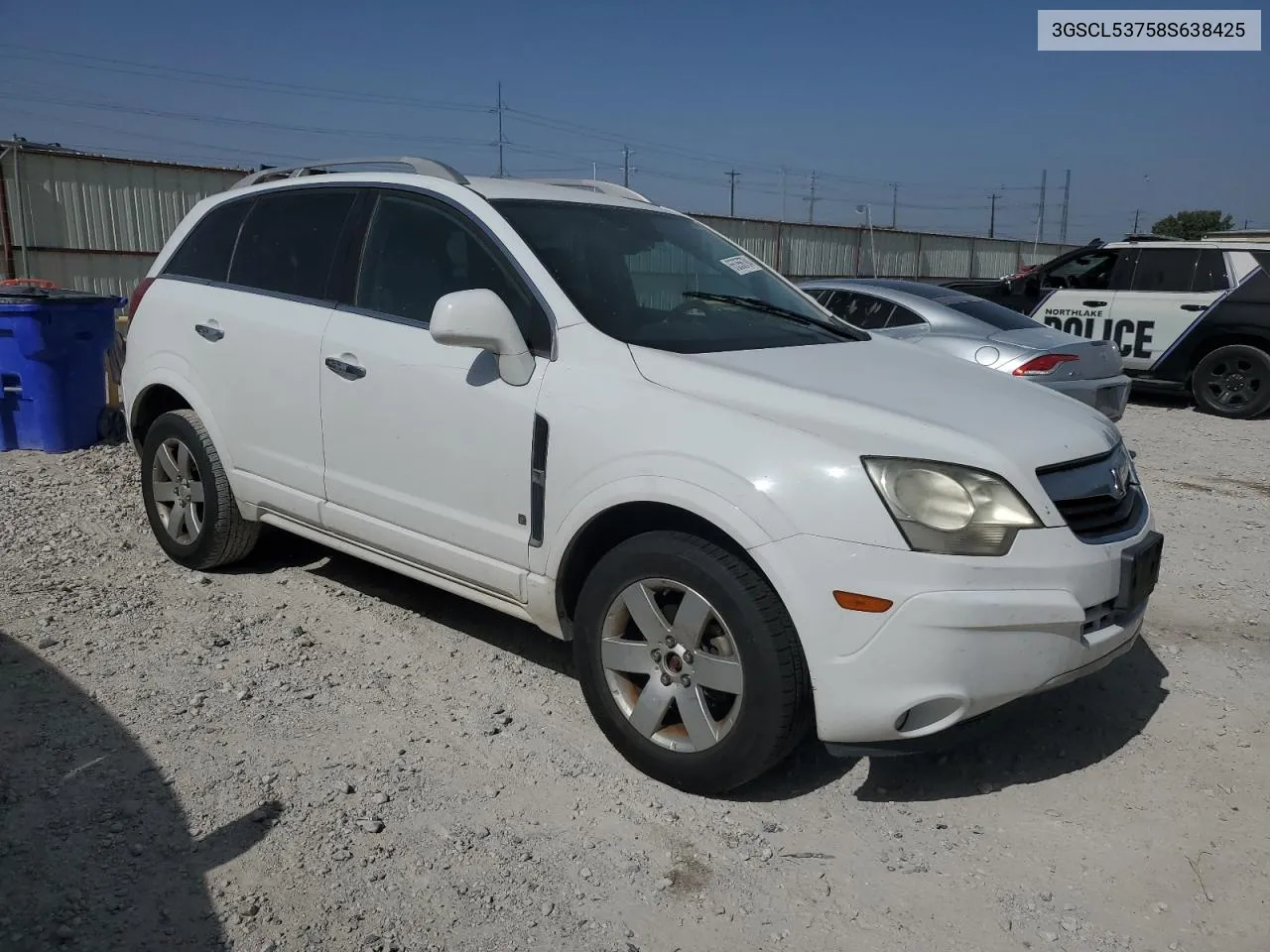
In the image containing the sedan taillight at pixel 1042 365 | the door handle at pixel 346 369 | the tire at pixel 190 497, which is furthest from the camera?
the sedan taillight at pixel 1042 365

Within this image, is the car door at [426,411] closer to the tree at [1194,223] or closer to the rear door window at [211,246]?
the rear door window at [211,246]

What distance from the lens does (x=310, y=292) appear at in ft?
13.7

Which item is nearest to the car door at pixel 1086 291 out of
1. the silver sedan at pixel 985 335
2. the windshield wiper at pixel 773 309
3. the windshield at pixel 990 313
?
the windshield at pixel 990 313

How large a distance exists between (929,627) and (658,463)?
88 cm

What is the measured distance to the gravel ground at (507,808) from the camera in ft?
8.46

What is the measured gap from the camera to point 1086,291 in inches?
451

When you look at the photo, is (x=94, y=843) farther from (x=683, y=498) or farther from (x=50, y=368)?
(x=50, y=368)

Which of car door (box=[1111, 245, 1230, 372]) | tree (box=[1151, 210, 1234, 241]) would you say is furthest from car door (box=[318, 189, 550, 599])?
tree (box=[1151, 210, 1234, 241])

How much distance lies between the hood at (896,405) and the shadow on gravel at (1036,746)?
753mm

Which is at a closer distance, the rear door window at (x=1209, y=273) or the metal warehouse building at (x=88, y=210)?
the rear door window at (x=1209, y=273)

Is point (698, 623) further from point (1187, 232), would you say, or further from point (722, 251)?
point (1187, 232)

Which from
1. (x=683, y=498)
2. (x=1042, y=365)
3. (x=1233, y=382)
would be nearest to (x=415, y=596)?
(x=683, y=498)

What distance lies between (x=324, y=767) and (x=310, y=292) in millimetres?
1941

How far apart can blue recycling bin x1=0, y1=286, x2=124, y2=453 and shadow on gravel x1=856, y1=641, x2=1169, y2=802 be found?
20.4 ft
